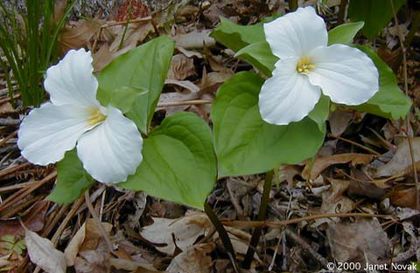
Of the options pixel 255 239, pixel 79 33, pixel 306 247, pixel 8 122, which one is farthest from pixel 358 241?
pixel 79 33

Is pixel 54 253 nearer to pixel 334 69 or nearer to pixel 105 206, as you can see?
pixel 105 206

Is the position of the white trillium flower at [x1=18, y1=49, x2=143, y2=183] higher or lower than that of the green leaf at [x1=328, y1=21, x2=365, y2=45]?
lower

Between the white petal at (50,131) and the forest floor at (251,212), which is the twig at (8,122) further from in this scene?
the white petal at (50,131)

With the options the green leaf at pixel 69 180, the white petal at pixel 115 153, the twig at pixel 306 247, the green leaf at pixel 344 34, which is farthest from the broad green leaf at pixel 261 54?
the twig at pixel 306 247

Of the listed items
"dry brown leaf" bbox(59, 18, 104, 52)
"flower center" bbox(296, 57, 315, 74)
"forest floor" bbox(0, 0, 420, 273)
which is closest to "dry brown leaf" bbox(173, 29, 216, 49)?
"forest floor" bbox(0, 0, 420, 273)

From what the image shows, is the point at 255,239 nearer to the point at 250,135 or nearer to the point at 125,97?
the point at 250,135

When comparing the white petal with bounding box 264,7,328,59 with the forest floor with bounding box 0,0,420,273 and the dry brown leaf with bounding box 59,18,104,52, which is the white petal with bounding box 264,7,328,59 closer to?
the forest floor with bounding box 0,0,420,273
